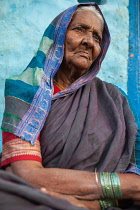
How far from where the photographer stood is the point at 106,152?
2.33 metres

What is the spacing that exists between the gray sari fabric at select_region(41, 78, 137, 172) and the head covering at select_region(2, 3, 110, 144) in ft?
0.34

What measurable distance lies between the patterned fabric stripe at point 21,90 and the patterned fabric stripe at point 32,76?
0.03 meters

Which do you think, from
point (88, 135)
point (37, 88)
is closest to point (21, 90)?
point (37, 88)

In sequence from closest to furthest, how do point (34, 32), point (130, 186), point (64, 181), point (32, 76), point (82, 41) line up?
1. point (64, 181)
2. point (130, 186)
3. point (32, 76)
4. point (82, 41)
5. point (34, 32)

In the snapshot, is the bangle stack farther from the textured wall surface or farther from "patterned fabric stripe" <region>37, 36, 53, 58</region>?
the textured wall surface

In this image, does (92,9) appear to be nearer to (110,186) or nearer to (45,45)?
(45,45)

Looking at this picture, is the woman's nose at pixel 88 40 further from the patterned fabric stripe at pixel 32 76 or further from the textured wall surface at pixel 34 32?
the textured wall surface at pixel 34 32

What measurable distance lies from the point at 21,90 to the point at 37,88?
120mm

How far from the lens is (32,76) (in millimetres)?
2510

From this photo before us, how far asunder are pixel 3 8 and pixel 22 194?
2.92 m

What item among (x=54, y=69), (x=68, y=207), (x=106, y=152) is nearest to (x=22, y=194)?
(x=68, y=207)

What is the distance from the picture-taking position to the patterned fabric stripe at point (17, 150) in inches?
83.4

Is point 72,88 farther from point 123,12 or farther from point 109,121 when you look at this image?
point 123,12

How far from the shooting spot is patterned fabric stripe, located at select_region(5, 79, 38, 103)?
2.37m
